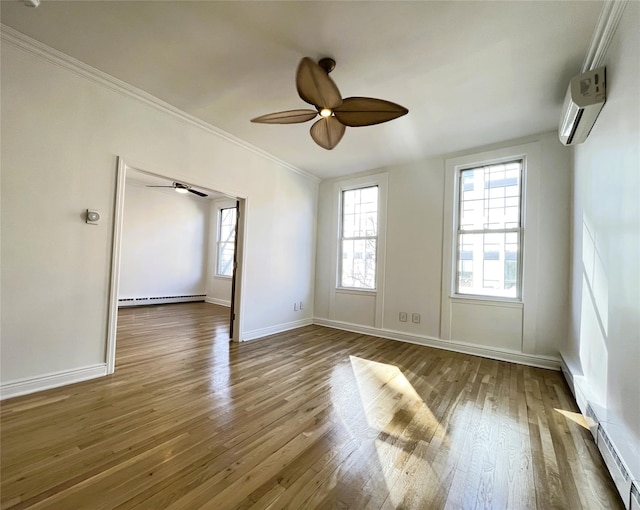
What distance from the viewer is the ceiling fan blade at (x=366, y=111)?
2082 mm

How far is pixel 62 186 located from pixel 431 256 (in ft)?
13.9

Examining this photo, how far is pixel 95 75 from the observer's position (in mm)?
2434

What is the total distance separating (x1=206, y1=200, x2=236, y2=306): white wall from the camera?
23.0 ft

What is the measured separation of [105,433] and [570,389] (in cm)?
382

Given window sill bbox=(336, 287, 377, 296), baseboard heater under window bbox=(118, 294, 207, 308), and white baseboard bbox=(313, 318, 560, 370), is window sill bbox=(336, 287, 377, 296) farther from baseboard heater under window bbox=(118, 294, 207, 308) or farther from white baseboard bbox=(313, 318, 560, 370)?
baseboard heater under window bbox=(118, 294, 207, 308)

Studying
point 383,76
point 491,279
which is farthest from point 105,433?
point 491,279

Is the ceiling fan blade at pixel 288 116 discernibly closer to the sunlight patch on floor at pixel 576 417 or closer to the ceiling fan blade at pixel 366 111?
the ceiling fan blade at pixel 366 111

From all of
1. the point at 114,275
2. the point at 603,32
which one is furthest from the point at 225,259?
the point at 603,32

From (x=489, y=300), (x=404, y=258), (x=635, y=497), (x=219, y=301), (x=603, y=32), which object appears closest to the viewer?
(x=635, y=497)

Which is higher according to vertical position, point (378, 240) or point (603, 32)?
point (603, 32)

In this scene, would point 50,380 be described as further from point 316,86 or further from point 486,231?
point 486,231

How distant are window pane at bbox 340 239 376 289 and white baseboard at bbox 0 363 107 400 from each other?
3.53 m

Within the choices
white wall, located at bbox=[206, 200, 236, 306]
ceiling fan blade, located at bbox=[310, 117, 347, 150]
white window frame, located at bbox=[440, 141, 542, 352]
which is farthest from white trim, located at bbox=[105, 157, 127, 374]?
white wall, located at bbox=[206, 200, 236, 306]

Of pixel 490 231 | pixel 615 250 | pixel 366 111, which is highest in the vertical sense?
pixel 366 111
